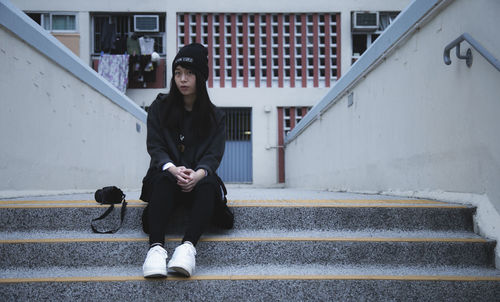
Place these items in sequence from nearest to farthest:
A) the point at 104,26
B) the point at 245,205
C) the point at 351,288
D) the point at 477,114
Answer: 1. the point at 351,288
2. the point at 477,114
3. the point at 245,205
4. the point at 104,26

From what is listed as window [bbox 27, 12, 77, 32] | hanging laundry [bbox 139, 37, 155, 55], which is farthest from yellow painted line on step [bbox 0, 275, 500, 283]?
window [bbox 27, 12, 77, 32]

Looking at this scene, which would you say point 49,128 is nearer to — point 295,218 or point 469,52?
point 295,218

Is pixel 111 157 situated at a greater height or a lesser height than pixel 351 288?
greater

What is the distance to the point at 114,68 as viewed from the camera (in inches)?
405

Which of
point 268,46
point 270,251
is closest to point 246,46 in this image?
point 268,46

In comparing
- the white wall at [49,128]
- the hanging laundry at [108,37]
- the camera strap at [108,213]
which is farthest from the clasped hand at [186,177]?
the hanging laundry at [108,37]

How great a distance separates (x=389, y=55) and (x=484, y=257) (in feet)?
6.74

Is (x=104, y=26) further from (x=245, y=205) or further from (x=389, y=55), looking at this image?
(x=245, y=205)

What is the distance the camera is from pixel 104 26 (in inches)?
410

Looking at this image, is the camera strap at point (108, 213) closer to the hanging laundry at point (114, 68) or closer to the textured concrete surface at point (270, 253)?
the textured concrete surface at point (270, 253)

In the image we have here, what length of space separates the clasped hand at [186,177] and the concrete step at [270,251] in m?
0.28

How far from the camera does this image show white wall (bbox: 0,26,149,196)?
306 centimetres

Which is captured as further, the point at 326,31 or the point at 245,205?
the point at 326,31

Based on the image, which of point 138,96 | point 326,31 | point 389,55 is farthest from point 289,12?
point 389,55
